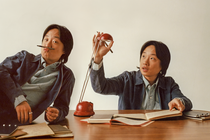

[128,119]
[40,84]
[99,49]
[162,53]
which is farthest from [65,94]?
[162,53]

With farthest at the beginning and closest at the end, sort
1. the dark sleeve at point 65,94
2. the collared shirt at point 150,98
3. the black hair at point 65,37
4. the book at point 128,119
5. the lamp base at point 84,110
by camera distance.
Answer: the collared shirt at point 150,98
the black hair at point 65,37
the dark sleeve at point 65,94
the lamp base at point 84,110
the book at point 128,119

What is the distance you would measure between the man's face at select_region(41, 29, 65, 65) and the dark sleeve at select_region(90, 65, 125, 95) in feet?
0.97

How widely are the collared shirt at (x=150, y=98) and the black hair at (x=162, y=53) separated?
0.16m

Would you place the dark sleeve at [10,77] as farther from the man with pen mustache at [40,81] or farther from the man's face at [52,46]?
the man's face at [52,46]

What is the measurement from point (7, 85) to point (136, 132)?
885 millimetres

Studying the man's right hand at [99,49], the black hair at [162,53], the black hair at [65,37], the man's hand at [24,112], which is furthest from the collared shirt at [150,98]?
the man's hand at [24,112]

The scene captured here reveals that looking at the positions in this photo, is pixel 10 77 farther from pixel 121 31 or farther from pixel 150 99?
pixel 150 99

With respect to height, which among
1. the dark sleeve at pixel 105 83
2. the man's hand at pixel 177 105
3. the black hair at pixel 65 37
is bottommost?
the man's hand at pixel 177 105

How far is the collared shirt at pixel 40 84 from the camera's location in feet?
4.43

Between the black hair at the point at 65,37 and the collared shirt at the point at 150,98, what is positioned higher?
A: the black hair at the point at 65,37

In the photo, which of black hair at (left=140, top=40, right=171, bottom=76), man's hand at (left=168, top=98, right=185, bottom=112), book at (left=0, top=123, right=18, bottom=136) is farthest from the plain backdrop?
book at (left=0, top=123, right=18, bottom=136)

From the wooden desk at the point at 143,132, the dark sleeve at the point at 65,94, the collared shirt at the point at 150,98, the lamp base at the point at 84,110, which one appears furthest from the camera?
the collared shirt at the point at 150,98

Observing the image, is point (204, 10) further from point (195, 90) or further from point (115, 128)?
point (115, 128)

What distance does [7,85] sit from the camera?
1.28 metres
